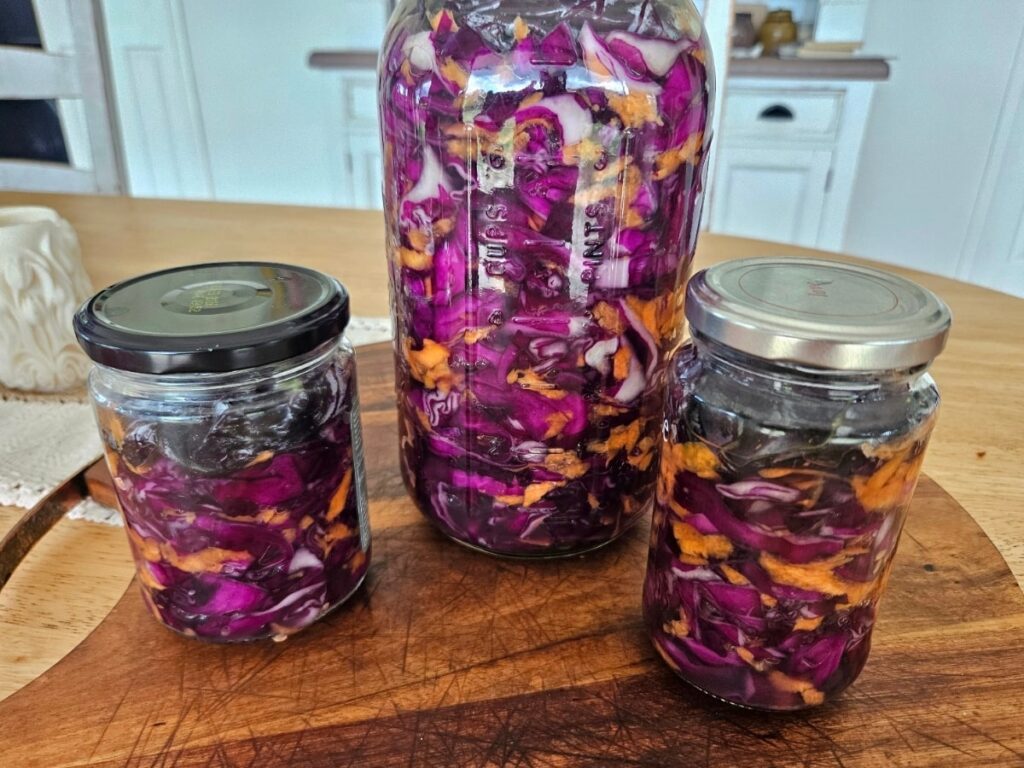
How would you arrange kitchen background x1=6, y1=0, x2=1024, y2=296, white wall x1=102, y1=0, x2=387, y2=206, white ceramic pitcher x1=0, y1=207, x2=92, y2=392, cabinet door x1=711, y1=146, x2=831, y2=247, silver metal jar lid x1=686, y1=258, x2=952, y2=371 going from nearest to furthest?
silver metal jar lid x1=686, y1=258, x2=952, y2=371 → white ceramic pitcher x1=0, y1=207, x2=92, y2=392 → kitchen background x1=6, y1=0, x2=1024, y2=296 → cabinet door x1=711, y1=146, x2=831, y2=247 → white wall x1=102, y1=0, x2=387, y2=206

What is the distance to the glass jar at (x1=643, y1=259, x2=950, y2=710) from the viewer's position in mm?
329

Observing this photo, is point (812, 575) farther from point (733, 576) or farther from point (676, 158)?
point (676, 158)

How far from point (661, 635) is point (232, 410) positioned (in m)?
0.25

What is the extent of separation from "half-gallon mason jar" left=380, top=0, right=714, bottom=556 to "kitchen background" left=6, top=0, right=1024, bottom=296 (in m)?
1.41

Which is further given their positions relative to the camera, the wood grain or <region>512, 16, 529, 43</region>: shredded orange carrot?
the wood grain

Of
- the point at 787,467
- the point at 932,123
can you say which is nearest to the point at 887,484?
the point at 787,467

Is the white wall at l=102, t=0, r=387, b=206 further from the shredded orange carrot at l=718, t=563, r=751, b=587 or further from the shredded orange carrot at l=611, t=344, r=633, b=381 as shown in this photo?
the shredded orange carrot at l=718, t=563, r=751, b=587

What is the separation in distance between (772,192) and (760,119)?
0.24 m

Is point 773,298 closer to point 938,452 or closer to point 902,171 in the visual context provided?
point 938,452

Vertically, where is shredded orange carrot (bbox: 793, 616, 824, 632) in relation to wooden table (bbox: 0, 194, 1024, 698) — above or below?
above

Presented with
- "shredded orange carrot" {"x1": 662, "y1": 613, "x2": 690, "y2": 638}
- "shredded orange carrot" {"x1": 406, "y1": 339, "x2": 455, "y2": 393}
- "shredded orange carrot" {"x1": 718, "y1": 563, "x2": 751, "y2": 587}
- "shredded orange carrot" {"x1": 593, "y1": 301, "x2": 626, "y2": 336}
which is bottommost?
"shredded orange carrot" {"x1": 662, "y1": 613, "x2": 690, "y2": 638}

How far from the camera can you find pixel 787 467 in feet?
1.11

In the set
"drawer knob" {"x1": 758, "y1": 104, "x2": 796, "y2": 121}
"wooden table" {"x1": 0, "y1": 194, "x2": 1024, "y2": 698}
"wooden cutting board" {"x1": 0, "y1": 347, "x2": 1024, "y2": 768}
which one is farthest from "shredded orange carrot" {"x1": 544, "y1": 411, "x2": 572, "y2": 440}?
"drawer knob" {"x1": 758, "y1": 104, "x2": 796, "y2": 121}

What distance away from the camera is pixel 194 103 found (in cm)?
284
